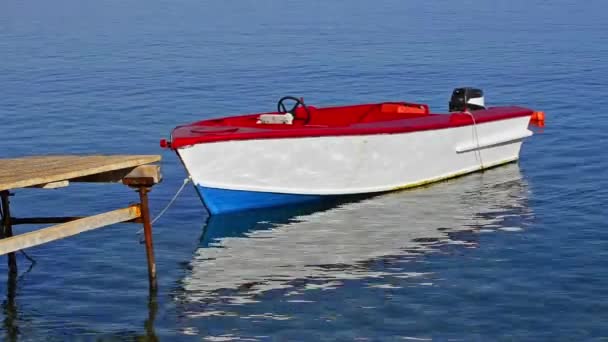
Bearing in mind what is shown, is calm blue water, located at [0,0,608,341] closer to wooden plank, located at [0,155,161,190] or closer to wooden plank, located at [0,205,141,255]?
wooden plank, located at [0,205,141,255]

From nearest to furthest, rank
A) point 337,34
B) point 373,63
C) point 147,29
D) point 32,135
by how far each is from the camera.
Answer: point 32,135
point 373,63
point 337,34
point 147,29

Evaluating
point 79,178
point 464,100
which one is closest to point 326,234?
point 79,178

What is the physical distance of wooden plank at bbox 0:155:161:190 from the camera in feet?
46.1

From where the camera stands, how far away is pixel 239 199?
66.6ft

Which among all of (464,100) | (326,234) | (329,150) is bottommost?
(326,234)

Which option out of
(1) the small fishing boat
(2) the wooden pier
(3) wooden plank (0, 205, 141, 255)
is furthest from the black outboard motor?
(3) wooden plank (0, 205, 141, 255)

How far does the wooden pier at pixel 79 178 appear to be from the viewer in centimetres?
1422

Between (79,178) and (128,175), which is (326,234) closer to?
(128,175)

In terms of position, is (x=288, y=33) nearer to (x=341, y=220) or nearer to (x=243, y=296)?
(x=341, y=220)

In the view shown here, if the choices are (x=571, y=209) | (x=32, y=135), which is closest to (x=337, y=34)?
(x=32, y=135)

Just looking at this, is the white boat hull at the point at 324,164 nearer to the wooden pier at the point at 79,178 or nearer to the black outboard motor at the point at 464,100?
the black outboard motor at the point at 464,100

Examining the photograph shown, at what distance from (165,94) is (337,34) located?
18.5 m

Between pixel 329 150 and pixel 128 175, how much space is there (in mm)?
5345

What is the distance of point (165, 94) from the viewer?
36.8 meters
